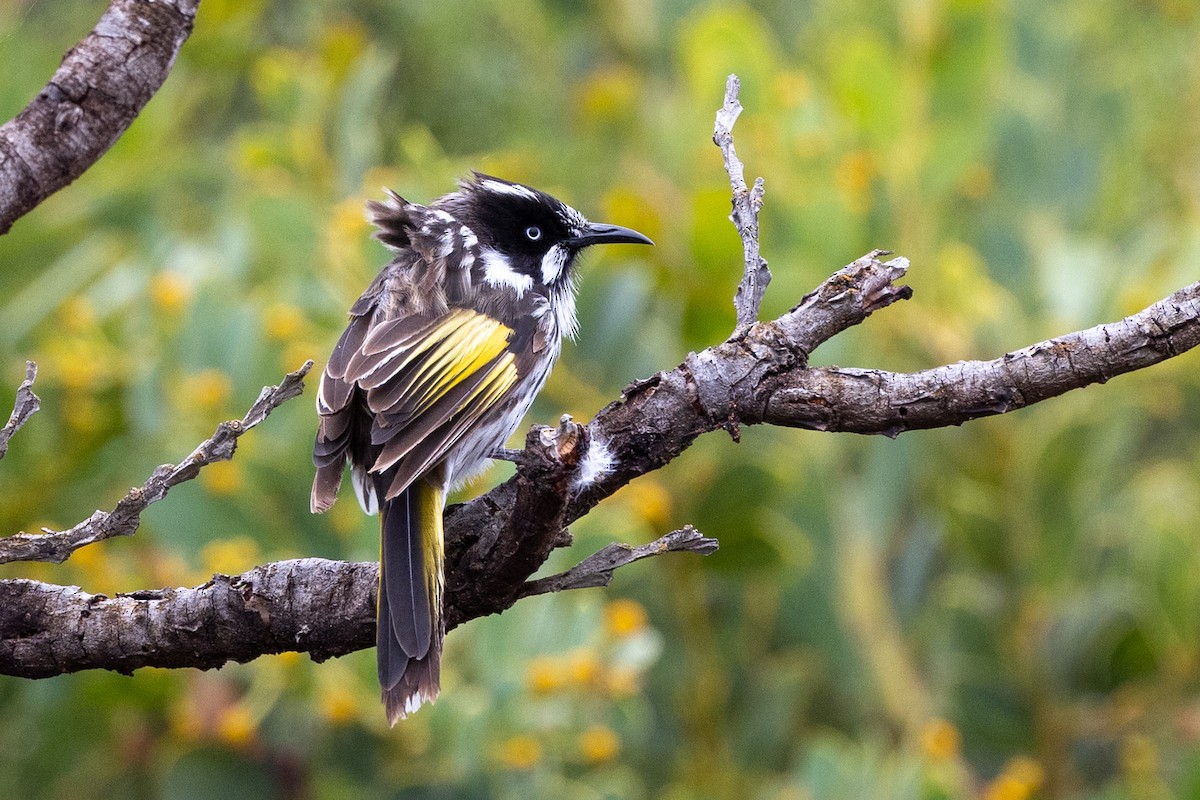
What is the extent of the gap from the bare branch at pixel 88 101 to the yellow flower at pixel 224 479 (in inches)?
74.5

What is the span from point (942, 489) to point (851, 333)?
0.68 metres

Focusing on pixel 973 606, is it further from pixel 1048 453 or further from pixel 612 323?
pixel 612 323

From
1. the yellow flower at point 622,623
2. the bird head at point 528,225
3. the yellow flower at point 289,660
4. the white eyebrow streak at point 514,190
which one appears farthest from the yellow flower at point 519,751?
the white eyebrow streak at point 514,190

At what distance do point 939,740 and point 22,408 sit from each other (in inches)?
131

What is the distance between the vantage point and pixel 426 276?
3381 millimetres

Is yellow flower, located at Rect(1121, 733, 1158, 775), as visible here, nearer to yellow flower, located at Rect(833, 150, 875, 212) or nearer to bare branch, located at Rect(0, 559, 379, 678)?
yellow flower, located at Rect(833, 150, 875, 212)

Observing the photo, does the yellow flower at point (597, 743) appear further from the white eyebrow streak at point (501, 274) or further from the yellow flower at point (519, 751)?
the white eyebrow streak at point (501, 274)

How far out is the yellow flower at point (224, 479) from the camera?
445cm

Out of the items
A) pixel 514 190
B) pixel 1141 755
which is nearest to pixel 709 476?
pixel 514 190

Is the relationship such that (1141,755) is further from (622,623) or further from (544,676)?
(544,676)

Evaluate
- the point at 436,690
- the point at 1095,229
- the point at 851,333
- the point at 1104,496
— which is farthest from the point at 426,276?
the point at 1095,229

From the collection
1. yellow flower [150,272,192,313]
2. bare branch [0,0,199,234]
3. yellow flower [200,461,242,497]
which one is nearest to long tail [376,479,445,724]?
bare branch [0,0,199,234]

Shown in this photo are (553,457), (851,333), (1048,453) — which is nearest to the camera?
(553,457)

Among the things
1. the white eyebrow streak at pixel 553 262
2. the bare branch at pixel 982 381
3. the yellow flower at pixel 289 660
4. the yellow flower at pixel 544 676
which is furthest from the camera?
the yellow flower at pixel 289 660
